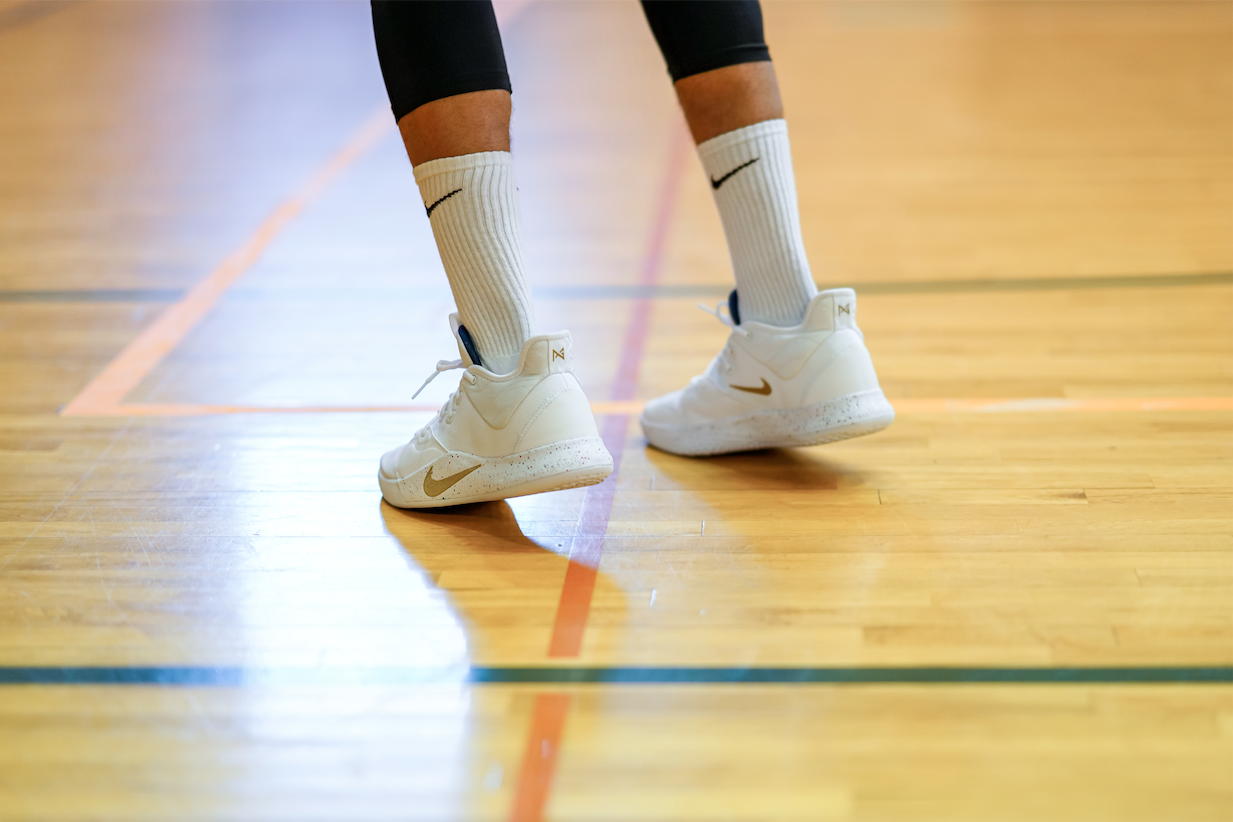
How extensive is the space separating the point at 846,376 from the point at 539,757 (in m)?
0.50

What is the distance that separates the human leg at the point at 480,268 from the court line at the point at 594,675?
208 millimetres

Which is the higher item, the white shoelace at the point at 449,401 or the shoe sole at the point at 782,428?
the white shoelace at the point at 449,401

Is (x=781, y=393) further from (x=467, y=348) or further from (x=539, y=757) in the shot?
(x=539, y=757)

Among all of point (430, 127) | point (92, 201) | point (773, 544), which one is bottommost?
point (773, 544)

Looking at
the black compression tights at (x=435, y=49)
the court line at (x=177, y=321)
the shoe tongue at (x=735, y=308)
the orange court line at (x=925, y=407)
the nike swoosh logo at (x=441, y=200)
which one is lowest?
the orange court line at (x=925, y=407)

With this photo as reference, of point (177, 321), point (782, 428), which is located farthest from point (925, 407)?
point (177, 321)

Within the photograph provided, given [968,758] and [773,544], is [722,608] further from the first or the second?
[968,758]

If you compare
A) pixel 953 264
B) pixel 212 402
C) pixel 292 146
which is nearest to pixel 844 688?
pixel 212 402

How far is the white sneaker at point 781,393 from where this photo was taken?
1075mm

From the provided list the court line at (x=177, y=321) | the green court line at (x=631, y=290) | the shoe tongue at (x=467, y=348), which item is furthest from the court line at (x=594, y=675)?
the green court line at (x=631, y=290)

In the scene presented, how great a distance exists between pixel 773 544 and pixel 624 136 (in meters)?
1.80

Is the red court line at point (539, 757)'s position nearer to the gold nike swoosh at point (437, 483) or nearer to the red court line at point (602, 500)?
the red court line at point (602, 500)

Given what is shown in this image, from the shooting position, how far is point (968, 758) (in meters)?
0.74

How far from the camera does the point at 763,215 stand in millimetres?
1097
